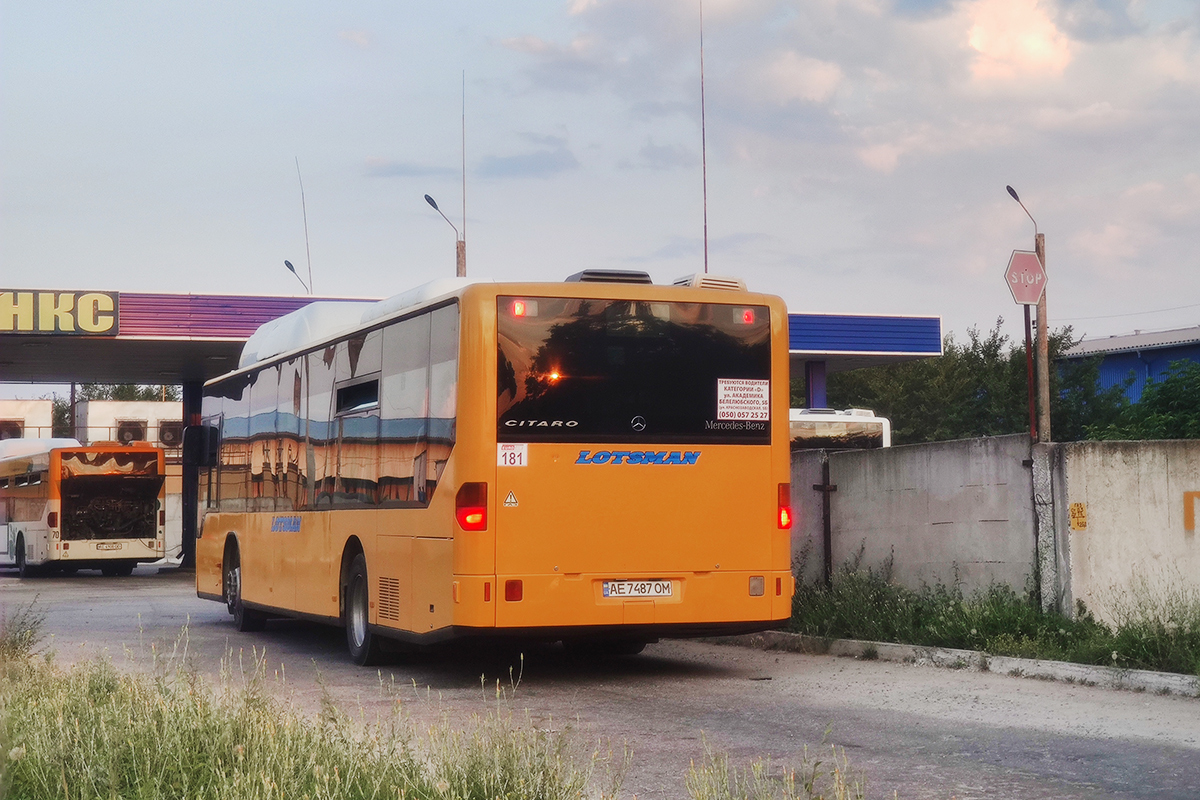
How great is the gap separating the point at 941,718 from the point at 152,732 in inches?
198

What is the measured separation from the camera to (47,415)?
3297 inches

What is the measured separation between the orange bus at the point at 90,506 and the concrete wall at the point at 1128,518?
28095 millimetres

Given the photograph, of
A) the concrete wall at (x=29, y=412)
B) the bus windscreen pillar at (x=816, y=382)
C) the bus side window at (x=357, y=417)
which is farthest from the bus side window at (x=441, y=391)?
the concrete wall at (x=29, y=412)

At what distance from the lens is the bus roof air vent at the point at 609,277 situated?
12047 mm

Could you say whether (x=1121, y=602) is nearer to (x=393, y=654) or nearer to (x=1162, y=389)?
(x=393, y=654)

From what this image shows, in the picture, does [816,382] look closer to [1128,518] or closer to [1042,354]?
[1042,354]

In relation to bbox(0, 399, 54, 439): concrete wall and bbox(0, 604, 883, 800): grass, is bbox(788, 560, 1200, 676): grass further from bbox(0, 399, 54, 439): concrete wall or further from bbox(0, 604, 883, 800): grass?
bbox(0, 399, 54, 439): concrete wall

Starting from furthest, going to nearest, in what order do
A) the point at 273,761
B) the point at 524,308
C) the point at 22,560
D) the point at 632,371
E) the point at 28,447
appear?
the point at 28,447 < the point at 22,560 < the point at 632,371 < the point at 524,308 < the point at 273,761

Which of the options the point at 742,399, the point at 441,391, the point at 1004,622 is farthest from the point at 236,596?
the point at 1004,622

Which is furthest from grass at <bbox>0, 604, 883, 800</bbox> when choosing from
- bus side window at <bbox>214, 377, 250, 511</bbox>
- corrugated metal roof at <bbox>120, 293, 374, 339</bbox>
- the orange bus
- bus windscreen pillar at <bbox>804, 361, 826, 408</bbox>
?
bus windscreen pillar at <bbox>804, 361, 826, 408</bbox>

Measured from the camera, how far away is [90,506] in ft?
117

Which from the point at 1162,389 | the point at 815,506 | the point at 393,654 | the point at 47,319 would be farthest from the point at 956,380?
the point at 393,654

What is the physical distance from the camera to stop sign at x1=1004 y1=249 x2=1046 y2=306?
14.3 m

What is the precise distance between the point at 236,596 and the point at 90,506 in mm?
19501
